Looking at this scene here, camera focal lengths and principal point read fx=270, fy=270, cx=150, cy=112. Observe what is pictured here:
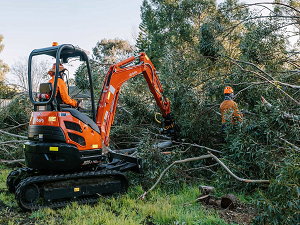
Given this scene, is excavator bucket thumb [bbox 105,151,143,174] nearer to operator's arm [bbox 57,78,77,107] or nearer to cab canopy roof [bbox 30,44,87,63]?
operator's arm [bbox 57,78,77,107]

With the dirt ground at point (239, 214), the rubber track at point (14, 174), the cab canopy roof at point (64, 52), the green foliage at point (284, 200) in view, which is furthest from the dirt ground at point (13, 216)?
the green foliage at point (284, 200)

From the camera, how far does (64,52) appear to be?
536cm

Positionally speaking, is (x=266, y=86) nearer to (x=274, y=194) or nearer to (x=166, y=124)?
(x=166, y=124)

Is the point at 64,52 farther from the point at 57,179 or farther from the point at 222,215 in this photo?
the point at 222,215

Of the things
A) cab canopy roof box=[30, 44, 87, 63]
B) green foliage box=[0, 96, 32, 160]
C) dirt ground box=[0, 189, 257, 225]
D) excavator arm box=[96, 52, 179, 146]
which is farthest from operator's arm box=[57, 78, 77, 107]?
green foliage box=[0, 96, 32, 160]

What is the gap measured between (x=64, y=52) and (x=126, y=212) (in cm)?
326

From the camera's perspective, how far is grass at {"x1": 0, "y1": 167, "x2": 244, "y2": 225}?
3.91m

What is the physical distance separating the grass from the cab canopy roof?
2.65m

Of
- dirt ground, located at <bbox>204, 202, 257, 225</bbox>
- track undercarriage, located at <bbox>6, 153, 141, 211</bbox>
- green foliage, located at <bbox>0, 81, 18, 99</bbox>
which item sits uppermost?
green foliage, located at <bbox>0, 81, 18, 99</bbox>

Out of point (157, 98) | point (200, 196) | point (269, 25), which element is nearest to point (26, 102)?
point (157, 98)

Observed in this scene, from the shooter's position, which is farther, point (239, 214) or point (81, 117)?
point (81, 117)

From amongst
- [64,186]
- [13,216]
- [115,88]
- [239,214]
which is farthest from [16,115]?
[239,214]

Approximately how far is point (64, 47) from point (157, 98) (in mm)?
2733

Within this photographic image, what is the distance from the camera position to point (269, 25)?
7.18 meters
